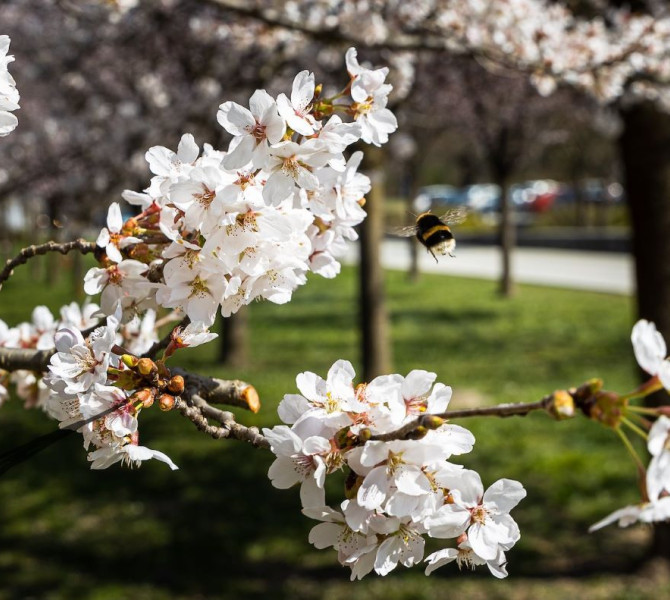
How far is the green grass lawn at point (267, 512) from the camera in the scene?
4.74 meters

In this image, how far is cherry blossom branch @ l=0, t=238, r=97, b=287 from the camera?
149cm

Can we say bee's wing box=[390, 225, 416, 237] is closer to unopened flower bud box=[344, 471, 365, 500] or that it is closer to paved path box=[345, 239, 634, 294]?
unopened flower bud box=[344, 471, 365, 500]

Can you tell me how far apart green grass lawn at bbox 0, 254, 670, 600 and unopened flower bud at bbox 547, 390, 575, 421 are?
313 cm

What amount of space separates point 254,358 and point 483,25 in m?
6.86

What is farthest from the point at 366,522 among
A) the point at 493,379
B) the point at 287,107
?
the point at 493,379

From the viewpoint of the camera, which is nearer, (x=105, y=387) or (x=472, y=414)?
(x=472, y=414)

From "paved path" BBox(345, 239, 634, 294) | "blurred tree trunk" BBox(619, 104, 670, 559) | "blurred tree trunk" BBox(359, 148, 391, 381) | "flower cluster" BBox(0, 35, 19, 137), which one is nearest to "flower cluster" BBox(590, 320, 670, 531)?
"flower cluster" BBox(0, 35, 19, 137)

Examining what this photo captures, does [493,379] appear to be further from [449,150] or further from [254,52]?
[449,150]

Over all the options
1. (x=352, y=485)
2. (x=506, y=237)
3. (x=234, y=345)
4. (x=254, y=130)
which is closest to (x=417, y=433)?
(x=352, y=485)

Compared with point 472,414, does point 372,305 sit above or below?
above

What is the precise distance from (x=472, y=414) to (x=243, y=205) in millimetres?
519

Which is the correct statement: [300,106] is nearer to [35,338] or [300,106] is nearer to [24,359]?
[24,359]

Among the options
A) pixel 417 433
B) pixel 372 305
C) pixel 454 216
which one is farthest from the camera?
pixel 372 305

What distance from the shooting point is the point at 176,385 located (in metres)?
1.27
